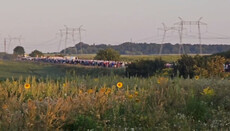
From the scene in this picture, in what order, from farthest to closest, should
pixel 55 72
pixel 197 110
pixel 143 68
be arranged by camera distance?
pixel 55 72 → pixel 143 68 → pixel 197 110

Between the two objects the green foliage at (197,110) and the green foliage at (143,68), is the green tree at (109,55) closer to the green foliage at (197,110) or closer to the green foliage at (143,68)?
the green foliage at (143,68)

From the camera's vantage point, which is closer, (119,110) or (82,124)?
(82,124)

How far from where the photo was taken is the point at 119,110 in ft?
36.8

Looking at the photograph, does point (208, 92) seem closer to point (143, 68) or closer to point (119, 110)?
point (119, 110)

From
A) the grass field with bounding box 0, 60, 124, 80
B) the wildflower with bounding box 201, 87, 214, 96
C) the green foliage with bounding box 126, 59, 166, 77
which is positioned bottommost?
the grass field with bounding box 0, 60, 124, 80

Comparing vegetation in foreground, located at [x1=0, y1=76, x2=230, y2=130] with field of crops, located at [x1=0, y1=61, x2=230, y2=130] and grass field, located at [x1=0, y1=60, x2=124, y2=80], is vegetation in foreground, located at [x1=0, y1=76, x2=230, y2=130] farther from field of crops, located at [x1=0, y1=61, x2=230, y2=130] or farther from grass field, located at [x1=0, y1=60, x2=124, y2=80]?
grass field, located at [x1=0, y1=60, x2=124, y2=80]

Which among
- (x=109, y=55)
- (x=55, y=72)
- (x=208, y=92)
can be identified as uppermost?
(x=109, y=55)

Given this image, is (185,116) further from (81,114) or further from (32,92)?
(32,92)

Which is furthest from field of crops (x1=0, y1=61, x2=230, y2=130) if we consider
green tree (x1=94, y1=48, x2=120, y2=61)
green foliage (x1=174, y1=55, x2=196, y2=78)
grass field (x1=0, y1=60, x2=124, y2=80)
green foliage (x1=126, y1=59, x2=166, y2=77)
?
green tree (x1=94, y1=48, x2=120, y2=61)

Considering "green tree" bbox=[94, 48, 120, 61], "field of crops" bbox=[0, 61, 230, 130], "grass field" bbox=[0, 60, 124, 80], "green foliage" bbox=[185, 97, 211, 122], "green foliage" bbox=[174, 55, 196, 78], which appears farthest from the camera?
"green tree" bbox=[94, 48, 120, 61]

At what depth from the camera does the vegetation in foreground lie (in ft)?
30.1

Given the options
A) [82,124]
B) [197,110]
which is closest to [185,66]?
[197,110]

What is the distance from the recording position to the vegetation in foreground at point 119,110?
361 inches

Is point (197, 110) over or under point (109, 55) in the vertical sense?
under
